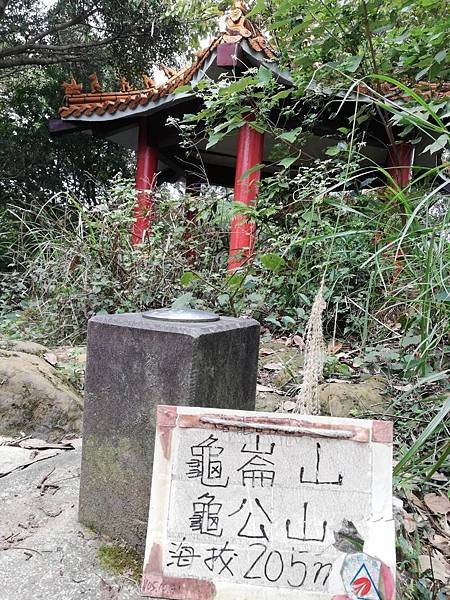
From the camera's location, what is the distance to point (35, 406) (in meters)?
2.10

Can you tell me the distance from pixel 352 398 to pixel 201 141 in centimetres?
387

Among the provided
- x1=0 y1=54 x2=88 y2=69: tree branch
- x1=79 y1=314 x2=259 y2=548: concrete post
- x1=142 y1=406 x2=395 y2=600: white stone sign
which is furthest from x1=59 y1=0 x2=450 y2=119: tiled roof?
x1=0 y1=54 x2=88 y2=69: tree branch

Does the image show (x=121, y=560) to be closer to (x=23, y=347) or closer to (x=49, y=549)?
(x=49, y=549)

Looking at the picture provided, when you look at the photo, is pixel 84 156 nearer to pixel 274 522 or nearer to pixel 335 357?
pixel 335 357

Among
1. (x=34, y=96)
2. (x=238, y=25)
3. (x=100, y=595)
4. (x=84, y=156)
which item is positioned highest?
(x=34, y=96)

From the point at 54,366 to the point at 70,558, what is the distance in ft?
5.11

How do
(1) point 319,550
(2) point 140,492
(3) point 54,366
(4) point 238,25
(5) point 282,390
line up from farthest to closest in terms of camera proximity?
(4) point 238,25 → (3) point 54,366 → (5) point 282,390 → (2) point 140,492 → (1) point 319,550

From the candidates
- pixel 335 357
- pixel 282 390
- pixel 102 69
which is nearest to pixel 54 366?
pixel 282 390

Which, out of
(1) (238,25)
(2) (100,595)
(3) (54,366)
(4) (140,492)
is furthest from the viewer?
(1) (238,25)

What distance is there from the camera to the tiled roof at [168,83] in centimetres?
355

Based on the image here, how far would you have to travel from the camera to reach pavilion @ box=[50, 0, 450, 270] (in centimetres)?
353

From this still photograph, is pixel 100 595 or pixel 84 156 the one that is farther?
pixel 84 156

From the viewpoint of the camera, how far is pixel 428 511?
158 centimetres

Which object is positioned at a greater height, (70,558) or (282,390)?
(282,390)
